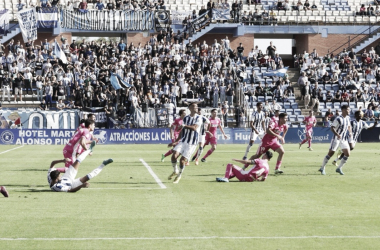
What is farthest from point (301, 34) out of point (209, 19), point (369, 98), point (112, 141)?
point (112, 141)

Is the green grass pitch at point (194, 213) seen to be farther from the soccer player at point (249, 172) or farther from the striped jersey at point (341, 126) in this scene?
the striped jersey at point (341, 126)

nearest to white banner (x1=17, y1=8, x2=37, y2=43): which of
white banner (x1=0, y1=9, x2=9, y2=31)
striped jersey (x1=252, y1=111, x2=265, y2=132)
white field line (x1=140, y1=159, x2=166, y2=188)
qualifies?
white banner (x1=0, y1=9, x2=9, y2=31)

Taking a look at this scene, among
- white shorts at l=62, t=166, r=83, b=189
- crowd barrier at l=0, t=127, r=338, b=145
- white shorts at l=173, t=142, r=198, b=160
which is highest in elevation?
white shorts at l=173, t=142, r=198, b=160

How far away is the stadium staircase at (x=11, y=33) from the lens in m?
55.5

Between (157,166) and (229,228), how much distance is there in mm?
13826

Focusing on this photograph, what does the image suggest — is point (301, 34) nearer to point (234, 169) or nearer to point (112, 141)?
point (112, 141)

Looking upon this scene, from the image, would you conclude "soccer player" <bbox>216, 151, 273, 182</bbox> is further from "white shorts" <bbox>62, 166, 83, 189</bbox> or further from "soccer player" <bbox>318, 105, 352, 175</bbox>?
"white shorts" <bbox>62, 166, 83, 189</bbox>

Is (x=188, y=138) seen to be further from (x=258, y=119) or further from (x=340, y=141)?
(x=258, y=119)

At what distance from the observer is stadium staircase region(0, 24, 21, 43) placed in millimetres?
55537

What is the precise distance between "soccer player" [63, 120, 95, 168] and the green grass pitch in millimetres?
1037

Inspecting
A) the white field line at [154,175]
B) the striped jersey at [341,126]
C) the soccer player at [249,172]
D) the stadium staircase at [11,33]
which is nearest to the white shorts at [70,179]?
the white field line at [154,175]

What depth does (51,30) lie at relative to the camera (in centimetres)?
5831

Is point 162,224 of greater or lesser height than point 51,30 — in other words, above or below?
below

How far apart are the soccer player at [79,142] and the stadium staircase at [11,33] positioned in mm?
40092
